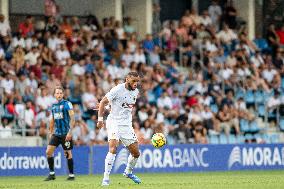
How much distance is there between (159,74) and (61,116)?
10.5 m

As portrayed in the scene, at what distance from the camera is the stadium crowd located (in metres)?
28.8

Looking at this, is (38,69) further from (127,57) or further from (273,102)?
(273,102)

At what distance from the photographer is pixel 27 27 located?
101ft

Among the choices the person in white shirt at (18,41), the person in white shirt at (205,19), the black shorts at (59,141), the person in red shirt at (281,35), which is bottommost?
the black shorts at (59,141)

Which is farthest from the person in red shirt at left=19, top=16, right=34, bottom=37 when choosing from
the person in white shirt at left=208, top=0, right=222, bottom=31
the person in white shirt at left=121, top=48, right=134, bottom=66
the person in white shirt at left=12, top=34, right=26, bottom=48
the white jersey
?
the white jersey

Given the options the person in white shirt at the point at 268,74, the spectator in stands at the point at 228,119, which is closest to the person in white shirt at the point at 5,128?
the spectator in stands at the point at 228,119

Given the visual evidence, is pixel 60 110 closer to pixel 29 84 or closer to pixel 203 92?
pixel 29 84

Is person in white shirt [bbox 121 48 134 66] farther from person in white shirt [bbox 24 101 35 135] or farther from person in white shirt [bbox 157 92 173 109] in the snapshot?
person in white shirt [bbox 24 101 35 135]

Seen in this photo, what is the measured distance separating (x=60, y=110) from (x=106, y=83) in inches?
326

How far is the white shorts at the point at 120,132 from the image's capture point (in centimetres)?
1967

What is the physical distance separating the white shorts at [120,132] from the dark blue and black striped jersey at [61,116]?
276cm

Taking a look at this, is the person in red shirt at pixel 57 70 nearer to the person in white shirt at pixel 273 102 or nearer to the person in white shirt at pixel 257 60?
the person in white shirt at pixel 273 102

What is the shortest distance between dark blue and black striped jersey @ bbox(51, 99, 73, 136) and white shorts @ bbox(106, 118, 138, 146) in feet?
9.06

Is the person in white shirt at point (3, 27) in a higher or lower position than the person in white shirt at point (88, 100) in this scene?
higher
